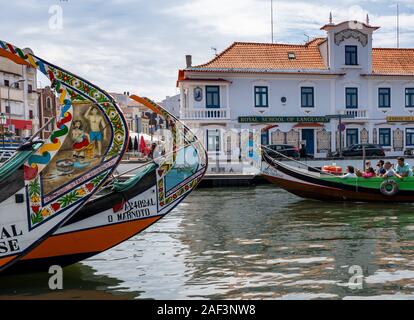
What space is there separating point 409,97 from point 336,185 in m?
20.6

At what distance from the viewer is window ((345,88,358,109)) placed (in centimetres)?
3691

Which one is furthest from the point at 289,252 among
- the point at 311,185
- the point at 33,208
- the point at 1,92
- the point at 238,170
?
the point at 1,92

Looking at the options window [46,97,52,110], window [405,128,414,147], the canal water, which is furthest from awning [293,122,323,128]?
window [46,97,52,110]

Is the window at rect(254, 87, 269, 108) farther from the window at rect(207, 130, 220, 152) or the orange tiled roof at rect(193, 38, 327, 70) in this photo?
the window at rect(207, 130, 220, 152)

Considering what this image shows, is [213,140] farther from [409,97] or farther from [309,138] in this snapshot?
[409,97]

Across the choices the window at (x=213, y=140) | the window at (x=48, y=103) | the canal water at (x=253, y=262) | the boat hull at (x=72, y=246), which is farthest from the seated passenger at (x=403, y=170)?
the window at (x=48, y=103)

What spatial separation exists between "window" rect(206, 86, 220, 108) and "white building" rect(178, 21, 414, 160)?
51 mm

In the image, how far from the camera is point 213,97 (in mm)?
34688

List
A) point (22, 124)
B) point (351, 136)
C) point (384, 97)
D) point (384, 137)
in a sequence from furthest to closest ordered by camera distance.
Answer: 1. point (22, 124)
2. point (384, 97)
3. point (384, 137)
4. point (351, 136)

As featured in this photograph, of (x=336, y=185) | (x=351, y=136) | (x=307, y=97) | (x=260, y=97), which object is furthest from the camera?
(x=351, y=136)

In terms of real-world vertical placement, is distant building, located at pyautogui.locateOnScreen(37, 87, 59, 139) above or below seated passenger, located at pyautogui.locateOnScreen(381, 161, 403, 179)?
above

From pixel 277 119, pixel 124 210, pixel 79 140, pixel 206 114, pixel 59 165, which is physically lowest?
pixel 124 210

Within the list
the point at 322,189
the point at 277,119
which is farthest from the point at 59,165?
the point at 277,119
